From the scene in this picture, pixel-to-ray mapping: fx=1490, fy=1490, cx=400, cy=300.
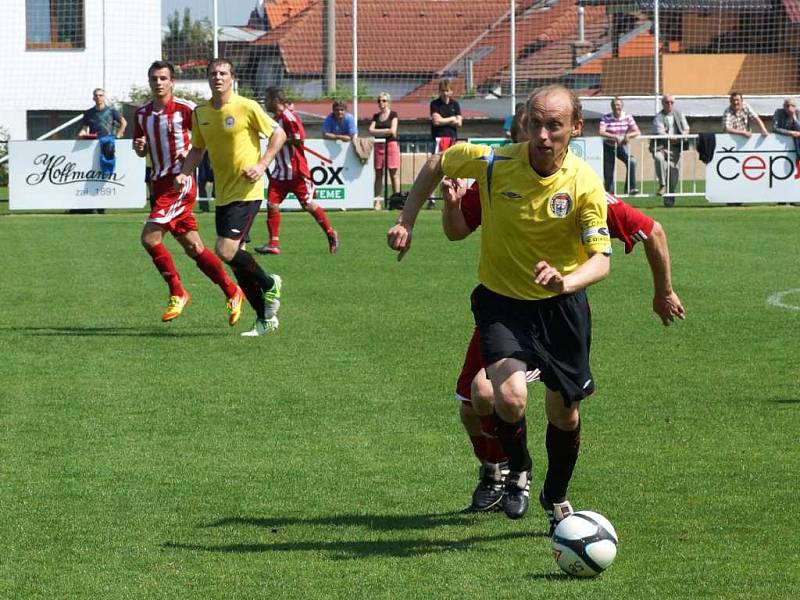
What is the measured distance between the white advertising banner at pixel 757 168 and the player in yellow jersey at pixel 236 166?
527 inches

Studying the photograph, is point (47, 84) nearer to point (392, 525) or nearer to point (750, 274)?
point (750, 274)

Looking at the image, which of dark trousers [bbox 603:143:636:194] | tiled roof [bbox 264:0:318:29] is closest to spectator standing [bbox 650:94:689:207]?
dark trousers [bbox 603:143:636:194]

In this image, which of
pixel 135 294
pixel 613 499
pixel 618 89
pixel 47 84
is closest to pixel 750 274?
pixel 135 294

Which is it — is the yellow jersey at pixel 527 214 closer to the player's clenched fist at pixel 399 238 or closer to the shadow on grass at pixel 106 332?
the player's clenched fist at pixel 399 238

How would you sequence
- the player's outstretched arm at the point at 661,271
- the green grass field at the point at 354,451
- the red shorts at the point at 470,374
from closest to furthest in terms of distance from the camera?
the green grass field at the point at 354,451 → the player's outstretched arm at the point at 661,271 → the red shorts at the point at 470,374

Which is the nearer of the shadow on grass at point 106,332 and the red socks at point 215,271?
the shadow on grass at point 106,332

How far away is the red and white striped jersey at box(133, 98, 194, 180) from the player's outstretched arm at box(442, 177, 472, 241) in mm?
6401

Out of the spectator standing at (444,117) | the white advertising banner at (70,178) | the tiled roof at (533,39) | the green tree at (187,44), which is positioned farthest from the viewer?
the tiled roof at (533,39)

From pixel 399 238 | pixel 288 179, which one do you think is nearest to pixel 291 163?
pixel 288 179

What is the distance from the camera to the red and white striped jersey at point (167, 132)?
38.8 feet

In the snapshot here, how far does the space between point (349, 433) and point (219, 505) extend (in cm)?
149

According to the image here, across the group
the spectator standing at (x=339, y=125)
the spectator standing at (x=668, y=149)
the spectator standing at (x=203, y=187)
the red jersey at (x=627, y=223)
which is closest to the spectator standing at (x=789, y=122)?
the spectator standing at (x=668, y=149)

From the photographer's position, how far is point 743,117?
23672 mm

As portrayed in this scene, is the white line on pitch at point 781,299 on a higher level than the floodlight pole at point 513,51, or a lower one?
lower
